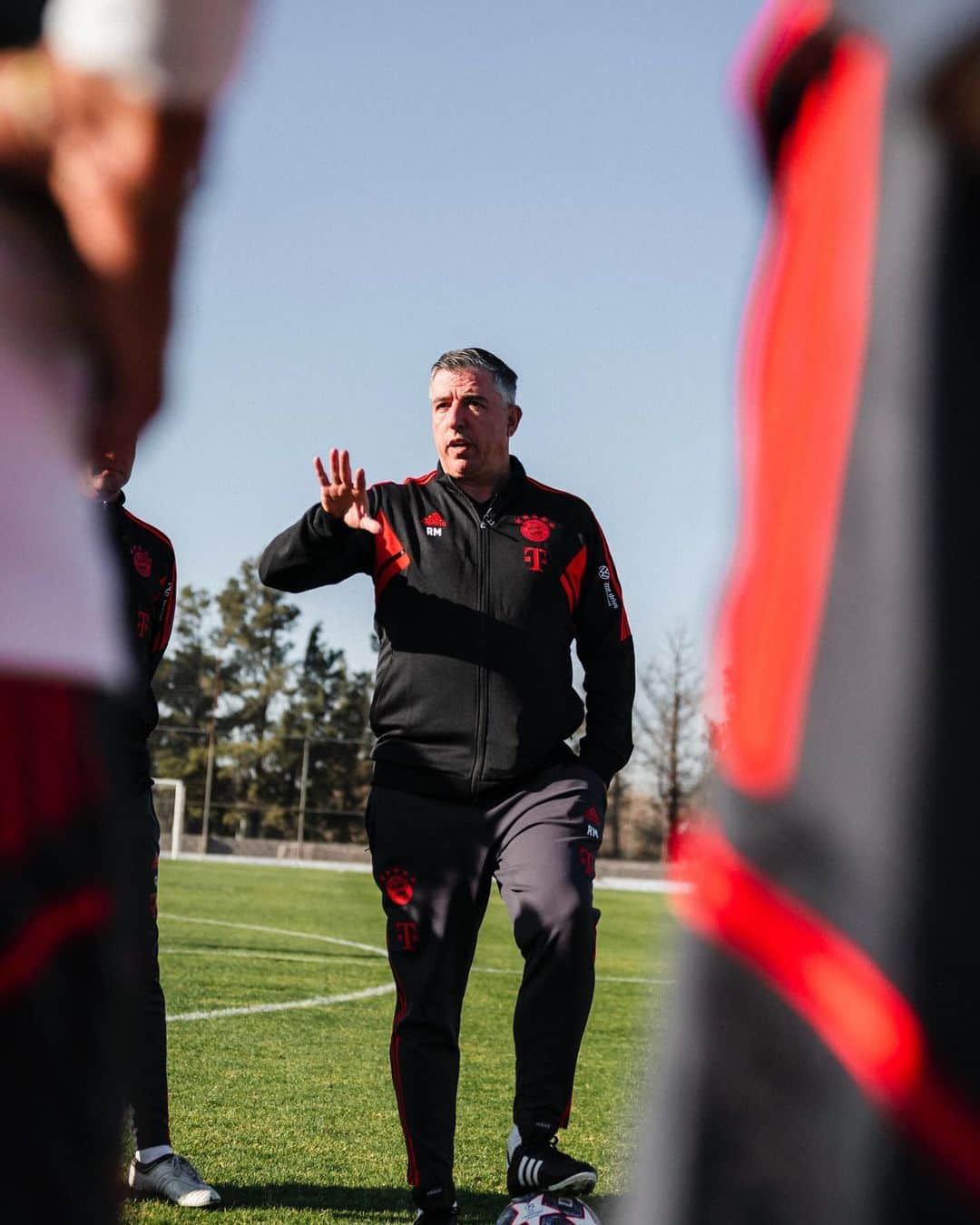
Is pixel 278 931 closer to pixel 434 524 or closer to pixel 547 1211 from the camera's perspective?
pixel 434 524

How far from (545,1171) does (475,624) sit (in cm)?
160

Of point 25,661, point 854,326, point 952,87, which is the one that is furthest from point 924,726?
point 25,661

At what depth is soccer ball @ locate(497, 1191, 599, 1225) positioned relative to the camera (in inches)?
159

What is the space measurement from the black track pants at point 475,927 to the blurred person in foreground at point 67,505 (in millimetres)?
3113

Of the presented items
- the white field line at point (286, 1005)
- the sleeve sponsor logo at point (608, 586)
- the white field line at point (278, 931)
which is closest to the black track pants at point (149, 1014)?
the sleeve sponsor logo at point (608, 586)

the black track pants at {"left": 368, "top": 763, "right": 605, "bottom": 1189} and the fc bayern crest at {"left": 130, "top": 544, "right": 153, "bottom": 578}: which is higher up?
the fc bayern crest at {"left": 130, "top": 544, "right": 153, "bottom": 578}

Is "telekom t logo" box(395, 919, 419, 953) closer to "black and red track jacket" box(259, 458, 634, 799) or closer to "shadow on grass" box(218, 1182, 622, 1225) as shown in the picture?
"black and red track jacket" box(259, 458, 634, 799)

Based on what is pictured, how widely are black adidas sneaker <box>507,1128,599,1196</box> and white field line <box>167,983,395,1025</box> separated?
4.54 m

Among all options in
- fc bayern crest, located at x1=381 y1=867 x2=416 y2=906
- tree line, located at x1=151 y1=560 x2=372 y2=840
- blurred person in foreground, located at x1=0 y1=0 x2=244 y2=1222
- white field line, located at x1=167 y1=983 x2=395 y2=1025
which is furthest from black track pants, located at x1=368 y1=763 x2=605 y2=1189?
tree line, located at x1=151 y1=560 x2=372 y2=840

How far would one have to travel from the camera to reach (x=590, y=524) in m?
5.04

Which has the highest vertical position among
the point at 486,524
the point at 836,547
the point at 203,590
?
the point at 203,590

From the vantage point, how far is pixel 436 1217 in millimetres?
4082

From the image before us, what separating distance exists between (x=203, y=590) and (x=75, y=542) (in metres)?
80.2

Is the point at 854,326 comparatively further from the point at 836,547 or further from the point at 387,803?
the point at 387,803
